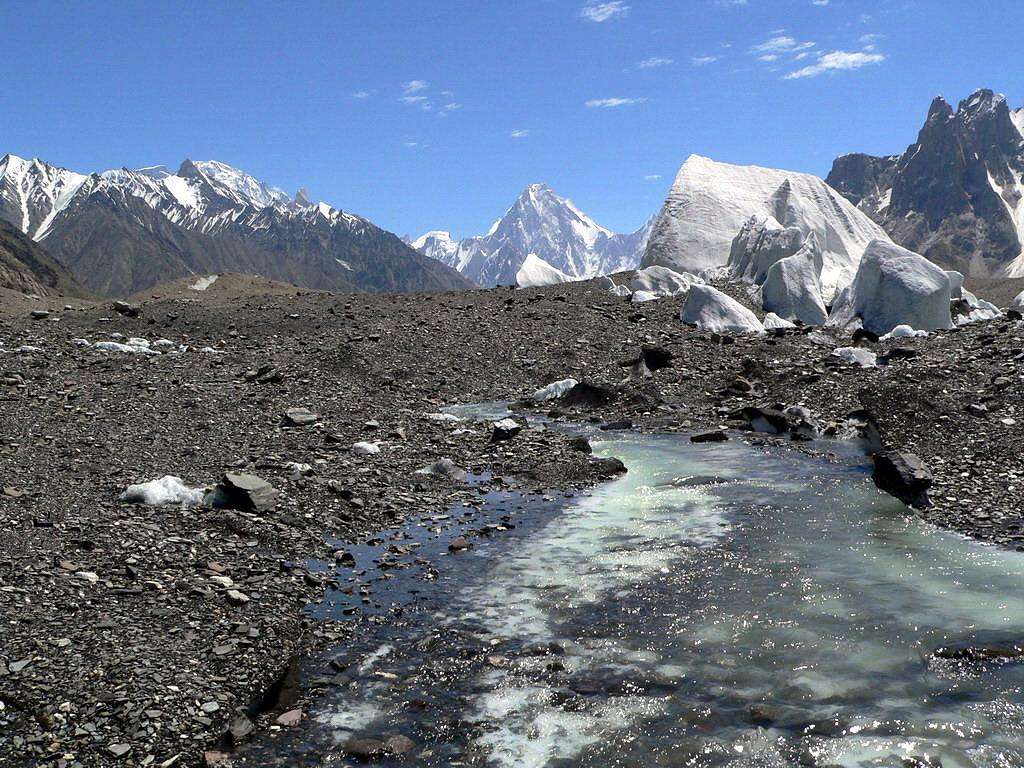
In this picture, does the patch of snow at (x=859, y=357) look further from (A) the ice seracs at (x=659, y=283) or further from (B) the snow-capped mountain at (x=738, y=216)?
(B) the snow-capped mountain at (x=738, y=216)

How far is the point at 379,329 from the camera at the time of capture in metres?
35.6

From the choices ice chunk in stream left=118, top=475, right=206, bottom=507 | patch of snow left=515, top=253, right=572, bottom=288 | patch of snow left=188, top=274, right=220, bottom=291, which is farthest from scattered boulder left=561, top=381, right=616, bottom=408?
patch of snow left=188, top=274, right=220, bottom=291

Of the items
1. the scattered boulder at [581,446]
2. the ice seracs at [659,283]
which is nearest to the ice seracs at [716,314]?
the ice seracs at [659,283]

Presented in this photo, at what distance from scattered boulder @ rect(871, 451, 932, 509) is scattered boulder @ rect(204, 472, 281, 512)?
460 inches

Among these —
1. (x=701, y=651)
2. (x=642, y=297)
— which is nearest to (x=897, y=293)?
(x=642, y=297)

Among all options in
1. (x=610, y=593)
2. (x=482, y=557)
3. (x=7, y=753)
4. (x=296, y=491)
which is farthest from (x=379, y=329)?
(x=7, y=753)

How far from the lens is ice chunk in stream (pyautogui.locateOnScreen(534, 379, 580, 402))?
2760 cm

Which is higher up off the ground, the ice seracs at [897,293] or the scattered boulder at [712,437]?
the ice seracs at [897,293]

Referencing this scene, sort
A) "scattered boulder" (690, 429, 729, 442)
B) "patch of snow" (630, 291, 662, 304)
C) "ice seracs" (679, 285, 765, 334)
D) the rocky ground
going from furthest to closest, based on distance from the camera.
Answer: "patch of snow" (630, 291, 662, 304)
"ice seracs" (679, 285, 765, 334)
"scattered boulder" (690, 429, 729, 442)
the rocky ground

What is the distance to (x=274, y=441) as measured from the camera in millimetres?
19422

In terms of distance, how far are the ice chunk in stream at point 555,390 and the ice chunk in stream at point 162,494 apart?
15.3m

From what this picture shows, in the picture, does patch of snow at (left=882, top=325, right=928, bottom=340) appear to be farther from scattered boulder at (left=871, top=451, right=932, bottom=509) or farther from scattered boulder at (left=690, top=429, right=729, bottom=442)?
scattered boulder at (left=871, top=451, right=932, bottom=509)

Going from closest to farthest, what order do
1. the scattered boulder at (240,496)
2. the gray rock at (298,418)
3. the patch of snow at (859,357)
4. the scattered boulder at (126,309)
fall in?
1. the scattered boulder at (240,496)
2. the gray rock at (298,418)
3. the patch of snow at (859,357)
4. the scattered boulder at (126,309)

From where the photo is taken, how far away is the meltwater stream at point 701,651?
24.0 ft
